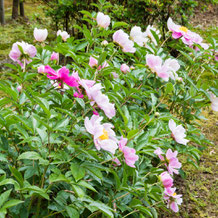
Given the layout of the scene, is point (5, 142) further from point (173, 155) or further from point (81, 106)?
point (173, 155)

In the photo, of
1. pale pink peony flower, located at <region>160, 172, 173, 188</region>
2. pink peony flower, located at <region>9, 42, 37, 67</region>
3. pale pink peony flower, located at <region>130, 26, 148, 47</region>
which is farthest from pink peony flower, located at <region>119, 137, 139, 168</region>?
pale pink peony flower, located at <region>130, 26, 148, 47</region>

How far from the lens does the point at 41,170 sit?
0.99 metres

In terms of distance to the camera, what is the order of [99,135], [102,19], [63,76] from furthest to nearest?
[102,19] < [63,76] < [99,135]

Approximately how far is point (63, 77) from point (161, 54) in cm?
110

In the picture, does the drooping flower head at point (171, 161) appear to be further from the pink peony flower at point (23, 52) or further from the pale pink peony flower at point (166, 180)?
the pink peony flower at point (23, 52)

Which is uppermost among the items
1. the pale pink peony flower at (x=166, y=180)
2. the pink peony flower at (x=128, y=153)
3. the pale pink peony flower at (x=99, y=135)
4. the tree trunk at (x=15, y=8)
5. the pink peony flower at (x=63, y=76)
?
the pink peony flower at (x=63, y=76)

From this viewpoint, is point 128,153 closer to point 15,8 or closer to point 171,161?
point 171,161

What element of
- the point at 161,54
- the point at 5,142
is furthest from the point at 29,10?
the point at 5,142

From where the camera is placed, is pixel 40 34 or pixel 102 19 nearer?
pixel 40 34

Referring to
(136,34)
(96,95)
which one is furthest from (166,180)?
(136,34)

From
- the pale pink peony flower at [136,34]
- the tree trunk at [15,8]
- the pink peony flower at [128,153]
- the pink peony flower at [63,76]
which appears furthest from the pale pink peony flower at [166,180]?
the tree trunk at [15,8]

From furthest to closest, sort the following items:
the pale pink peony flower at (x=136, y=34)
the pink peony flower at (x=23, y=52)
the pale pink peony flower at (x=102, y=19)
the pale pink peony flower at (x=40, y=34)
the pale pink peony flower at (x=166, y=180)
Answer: the pale pink peony flower at (x=136, y=34) → the pale pink peony flower at (x=102, y=19) → the pale pink peony flower at (x=40, y=34) → the pink peony flower at (x=23, y=52) → the pale pink peony flower at (x=166, y=180)

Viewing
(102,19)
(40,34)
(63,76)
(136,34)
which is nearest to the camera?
(63,76)

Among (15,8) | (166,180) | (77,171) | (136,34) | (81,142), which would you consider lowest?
(15,8)
